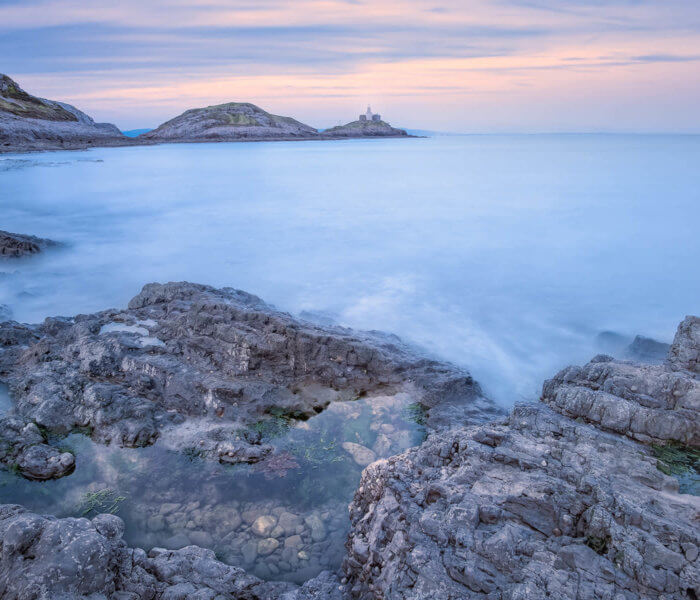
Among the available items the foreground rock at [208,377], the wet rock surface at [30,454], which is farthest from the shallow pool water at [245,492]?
the foreground rock at [208,377]

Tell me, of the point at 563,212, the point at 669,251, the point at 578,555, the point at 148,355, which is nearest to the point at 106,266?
the point at 148,355

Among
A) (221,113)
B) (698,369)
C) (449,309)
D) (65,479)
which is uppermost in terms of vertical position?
(221,113)

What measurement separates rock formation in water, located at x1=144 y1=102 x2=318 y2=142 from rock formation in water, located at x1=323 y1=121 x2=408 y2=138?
10410 mm

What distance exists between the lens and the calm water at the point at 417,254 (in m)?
12.0

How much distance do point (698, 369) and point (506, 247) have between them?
533 inches

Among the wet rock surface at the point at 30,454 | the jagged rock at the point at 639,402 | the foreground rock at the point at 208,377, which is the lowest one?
the wet rock surface at the point at 30,454

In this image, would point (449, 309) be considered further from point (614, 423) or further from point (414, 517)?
point (414, 517)

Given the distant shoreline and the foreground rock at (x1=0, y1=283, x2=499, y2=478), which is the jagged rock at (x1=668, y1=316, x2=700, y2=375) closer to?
the foreground rock at (x1=0, y1=283, x2=499, y2=478)

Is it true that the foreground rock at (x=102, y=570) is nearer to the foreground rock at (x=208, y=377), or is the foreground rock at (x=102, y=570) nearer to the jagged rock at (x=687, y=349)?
the foreground rock at (x=208, y=377)

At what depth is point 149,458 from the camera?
6.96 metres

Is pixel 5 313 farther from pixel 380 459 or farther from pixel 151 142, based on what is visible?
pixel 151 142

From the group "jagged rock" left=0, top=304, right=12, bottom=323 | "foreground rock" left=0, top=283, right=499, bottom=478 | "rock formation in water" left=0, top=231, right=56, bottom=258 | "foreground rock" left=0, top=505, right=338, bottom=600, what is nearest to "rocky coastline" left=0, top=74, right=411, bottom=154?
"rock formation in water" left=0, top=231, right=56, bottom=258

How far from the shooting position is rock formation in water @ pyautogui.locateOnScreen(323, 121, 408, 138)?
467 feet

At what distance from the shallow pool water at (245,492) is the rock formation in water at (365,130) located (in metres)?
139
